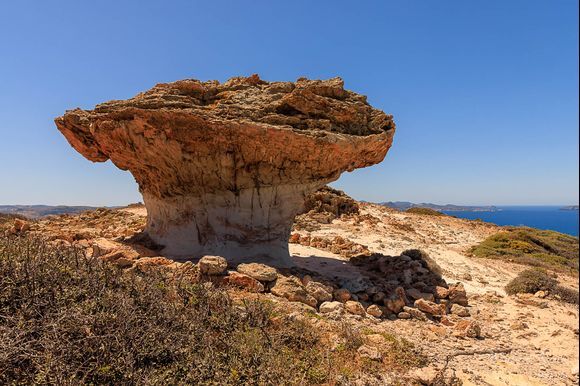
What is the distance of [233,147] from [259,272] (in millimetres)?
3521

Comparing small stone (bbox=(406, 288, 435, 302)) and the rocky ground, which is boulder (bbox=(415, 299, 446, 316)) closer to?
the rocky ground

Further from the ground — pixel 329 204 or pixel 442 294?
pixel 329 204

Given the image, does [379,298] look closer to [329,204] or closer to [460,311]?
[460,311]

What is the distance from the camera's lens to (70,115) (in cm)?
1016

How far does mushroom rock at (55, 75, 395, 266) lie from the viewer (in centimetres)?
918

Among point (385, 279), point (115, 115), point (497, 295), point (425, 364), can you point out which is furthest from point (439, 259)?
point (115, 115)

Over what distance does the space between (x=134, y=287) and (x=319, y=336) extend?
2.86m

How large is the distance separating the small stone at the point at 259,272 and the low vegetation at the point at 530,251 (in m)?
13.3

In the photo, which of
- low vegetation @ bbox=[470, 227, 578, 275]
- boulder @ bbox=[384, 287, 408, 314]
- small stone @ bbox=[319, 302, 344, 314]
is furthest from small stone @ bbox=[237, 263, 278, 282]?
low vegetation @ bbox=[470, 227, 578, 275]

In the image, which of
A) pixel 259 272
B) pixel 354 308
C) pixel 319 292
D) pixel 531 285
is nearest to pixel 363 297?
pixel 354 308

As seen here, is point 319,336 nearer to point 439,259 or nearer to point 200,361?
point 200,361

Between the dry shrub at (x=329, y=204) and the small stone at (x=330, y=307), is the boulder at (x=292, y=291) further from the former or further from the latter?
the dry shrub at (x=329, y=204)

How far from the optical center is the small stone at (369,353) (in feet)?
16.1

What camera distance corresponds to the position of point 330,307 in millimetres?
6797
